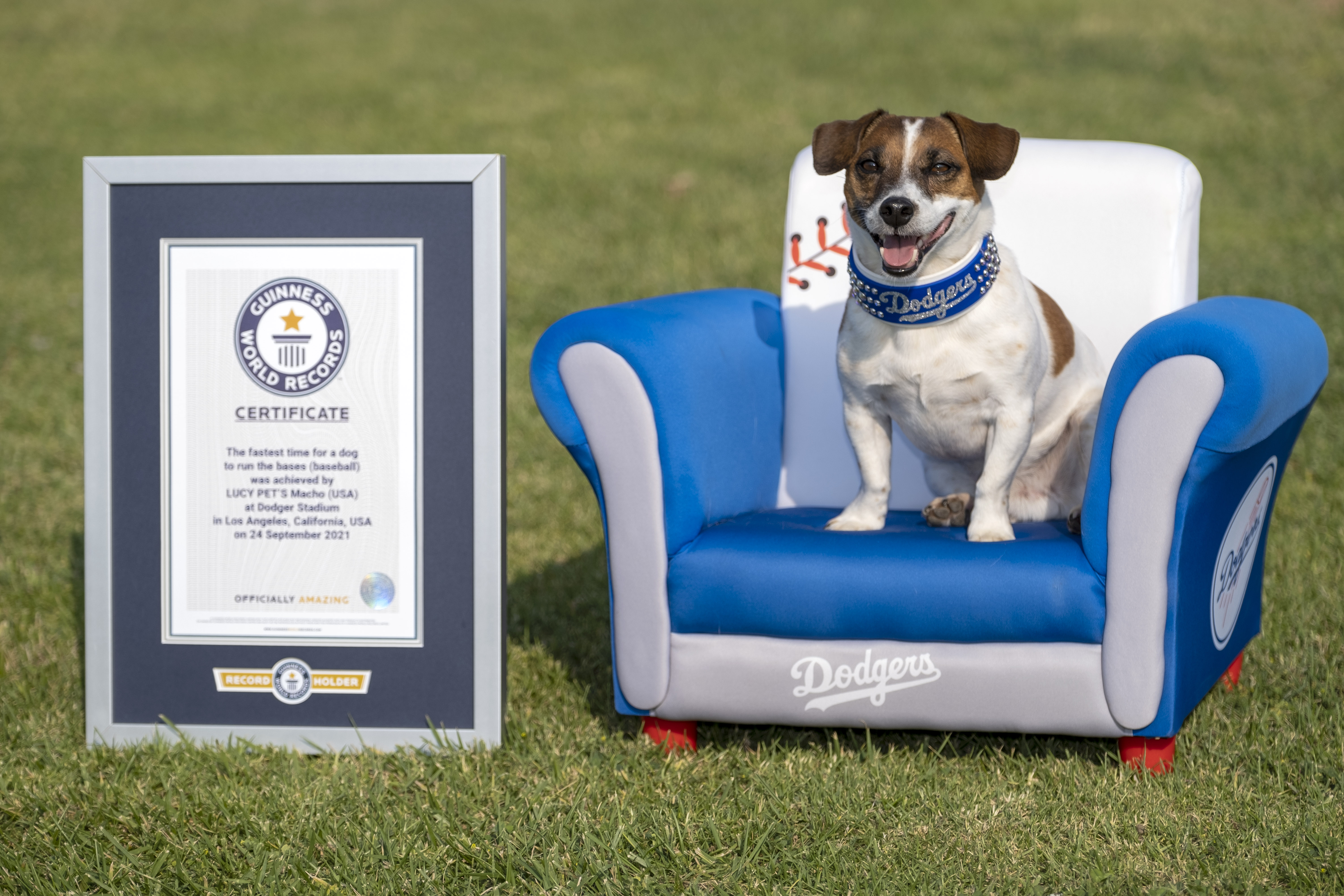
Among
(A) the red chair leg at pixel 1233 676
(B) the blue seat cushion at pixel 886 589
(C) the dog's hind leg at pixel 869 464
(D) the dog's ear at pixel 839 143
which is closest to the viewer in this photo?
(B) the blue seat cushion at pixel 886 589

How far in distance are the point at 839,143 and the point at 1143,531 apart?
1.12m

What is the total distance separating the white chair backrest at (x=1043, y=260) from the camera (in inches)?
138

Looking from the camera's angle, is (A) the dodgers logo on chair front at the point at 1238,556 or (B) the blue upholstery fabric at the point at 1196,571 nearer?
(B) the blue upholstery fabric at the point at 1196,571

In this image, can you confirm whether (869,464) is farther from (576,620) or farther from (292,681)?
(292,681)

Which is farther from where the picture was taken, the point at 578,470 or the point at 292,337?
Result: the point at 578,470

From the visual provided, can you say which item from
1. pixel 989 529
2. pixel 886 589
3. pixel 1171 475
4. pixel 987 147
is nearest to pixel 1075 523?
pixel 989 529

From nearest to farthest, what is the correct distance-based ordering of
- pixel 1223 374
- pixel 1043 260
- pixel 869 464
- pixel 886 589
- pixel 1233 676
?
pixel 1223 374
pixel 886 589
pixel 869 464
pixel 1233 676
pixel 1043 260

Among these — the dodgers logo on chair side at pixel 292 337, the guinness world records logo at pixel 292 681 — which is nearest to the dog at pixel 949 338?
the dodgers logo on chair side at pixel 292 337

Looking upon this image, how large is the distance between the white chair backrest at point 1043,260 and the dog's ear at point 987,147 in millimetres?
639

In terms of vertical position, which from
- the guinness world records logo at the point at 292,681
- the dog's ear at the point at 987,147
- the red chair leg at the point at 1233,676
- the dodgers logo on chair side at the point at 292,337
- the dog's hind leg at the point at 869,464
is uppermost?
the dog's ear at the point at 987,147

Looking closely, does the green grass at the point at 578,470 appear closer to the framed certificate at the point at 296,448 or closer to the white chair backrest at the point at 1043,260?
the framed certificate at the point at 296,448

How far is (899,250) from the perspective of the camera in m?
2.84

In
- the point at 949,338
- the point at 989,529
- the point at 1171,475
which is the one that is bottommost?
the point at 989,529

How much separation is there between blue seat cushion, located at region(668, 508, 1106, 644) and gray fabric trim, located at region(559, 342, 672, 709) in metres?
0.05
